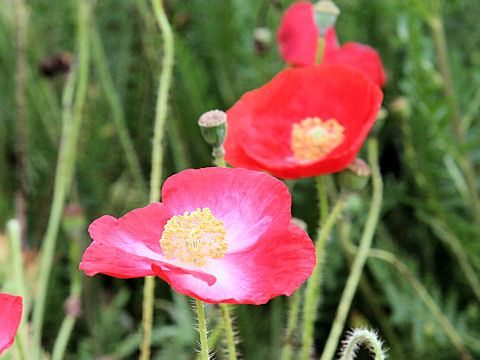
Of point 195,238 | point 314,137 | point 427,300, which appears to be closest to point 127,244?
point 195,238

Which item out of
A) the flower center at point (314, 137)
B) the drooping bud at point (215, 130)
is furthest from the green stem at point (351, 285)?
the drooping bud at point (215, 130)

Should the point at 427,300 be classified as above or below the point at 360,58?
below

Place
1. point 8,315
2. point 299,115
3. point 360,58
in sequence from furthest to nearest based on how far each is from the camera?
point 360,58 → point 299,115 → point 8,315

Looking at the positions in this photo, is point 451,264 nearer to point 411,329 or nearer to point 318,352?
point 411,329

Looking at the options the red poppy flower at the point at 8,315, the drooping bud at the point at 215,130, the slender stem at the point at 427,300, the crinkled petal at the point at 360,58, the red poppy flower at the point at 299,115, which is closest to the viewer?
the red poppy flower at the point at 8,315

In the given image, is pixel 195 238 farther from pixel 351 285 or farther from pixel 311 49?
pixel 311 49

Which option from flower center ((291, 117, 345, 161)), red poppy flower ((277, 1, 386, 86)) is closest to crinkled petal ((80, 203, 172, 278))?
flower center ((291, 117, 345, 161))

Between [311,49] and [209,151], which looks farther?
[209,151]

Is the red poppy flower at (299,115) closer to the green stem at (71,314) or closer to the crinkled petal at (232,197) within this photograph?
the crinkled petal at (232,197)
